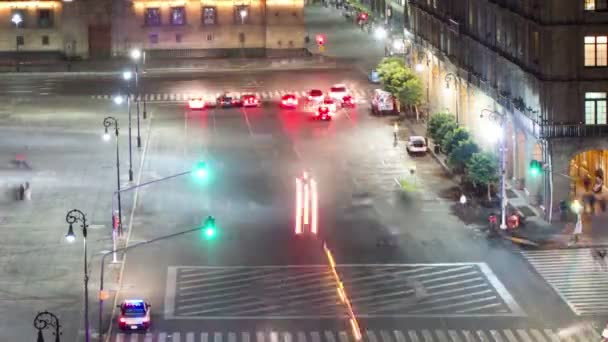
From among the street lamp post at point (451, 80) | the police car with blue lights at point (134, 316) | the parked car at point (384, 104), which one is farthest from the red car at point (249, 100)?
the police car with blue lights at point (134, 316)

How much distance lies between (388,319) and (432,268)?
452 inches

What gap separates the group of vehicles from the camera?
167 metres

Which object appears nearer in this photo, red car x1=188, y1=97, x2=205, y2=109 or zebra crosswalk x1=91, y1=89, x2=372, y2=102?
red car x1=188, y1=97, x2=205, y2=109

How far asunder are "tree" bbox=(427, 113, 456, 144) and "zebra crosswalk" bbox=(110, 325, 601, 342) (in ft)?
166

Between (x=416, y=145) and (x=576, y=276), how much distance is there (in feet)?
139

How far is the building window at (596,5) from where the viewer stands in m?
115

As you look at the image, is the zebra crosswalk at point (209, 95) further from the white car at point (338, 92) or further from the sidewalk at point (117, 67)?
the sidewalk at point (117, 67)

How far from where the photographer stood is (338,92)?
17075cm

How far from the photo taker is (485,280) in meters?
101

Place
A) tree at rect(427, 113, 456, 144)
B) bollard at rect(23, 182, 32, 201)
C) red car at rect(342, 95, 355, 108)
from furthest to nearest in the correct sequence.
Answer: red car at rect(342, 95, 355, 108)
tree at rect(427, 113, 456, 144)
bollard at rect(23, 182, 32, 201)

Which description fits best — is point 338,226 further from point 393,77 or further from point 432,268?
point 393,77

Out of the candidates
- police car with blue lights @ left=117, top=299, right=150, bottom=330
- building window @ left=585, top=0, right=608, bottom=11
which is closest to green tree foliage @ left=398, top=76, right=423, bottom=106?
building window @ left=585, top=0, right=608, bottom=11

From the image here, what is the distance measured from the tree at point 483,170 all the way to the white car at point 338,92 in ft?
159

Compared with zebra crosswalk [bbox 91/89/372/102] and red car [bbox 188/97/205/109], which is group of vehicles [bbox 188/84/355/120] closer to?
red car [bbox 188/97/205/109]
